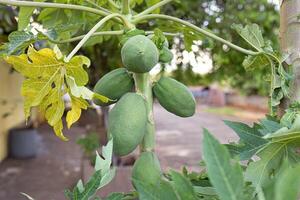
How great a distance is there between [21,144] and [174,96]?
6201 millimetres

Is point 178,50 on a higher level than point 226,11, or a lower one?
lower

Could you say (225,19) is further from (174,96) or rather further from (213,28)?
(174,96)

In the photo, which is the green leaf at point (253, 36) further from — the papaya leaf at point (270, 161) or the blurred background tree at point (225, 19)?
the blurred background tree at point (225, 19)

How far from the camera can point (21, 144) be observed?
665cm

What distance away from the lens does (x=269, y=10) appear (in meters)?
→ 4.46

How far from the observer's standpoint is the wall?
6.32 metres

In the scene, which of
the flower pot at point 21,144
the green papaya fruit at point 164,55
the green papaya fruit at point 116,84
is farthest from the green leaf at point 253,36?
the flower pot at point 21,144

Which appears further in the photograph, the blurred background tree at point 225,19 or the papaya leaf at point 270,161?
the blurred background tree at point 225,19

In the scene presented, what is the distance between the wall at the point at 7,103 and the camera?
249 inches

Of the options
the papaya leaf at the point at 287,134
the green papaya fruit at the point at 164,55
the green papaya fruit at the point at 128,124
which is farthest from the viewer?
the green papaya fruit at the point at 164,55

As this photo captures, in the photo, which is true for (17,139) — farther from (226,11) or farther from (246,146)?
(246,146)

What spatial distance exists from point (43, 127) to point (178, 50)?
8.37 m

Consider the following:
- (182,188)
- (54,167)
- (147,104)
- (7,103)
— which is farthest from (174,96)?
(7,103)

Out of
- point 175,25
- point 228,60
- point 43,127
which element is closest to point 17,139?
point 228,60
